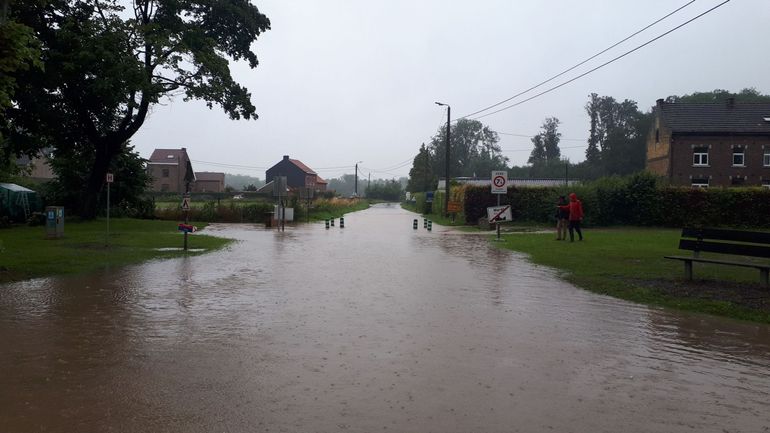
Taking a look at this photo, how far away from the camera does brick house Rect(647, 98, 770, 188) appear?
4569cm

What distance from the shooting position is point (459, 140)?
142 metres

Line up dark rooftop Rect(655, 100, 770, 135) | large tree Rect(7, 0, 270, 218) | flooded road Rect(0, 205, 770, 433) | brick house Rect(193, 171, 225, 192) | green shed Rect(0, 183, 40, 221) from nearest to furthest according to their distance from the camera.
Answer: flooded road Rect(0, 205, 770, 433) < large tree Rect(7, 0, 270, 218) < green shed Rect(0, 183, 40, 221) < dark rooftop Rect(655, 100, 770, 135) < brick house Rect(193, 171, 225, 192)

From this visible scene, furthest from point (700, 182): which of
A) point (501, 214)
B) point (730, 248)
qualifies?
point (730, 248)

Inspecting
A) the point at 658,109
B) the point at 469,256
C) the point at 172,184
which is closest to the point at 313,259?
the point at 469,256

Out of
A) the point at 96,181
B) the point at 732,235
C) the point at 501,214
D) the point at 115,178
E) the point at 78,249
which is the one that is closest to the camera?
the point at 732,235

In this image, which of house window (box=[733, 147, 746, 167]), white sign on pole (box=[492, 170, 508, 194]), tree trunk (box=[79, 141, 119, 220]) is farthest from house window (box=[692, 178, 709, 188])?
tree trunk (box=[79, 141, 119, 220])

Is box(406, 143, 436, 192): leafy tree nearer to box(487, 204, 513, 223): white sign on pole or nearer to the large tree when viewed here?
the large tree

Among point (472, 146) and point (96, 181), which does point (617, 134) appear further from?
point (96, 181)

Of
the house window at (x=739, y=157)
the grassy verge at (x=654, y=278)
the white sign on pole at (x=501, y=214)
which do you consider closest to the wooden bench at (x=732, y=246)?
the grassy verge at (x=654, y=278)

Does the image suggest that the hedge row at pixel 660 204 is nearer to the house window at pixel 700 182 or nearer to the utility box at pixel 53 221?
the house window at pixel 700 182

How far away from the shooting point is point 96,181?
29250 millimetres

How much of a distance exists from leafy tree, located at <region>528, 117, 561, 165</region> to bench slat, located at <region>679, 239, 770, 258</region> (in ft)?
400

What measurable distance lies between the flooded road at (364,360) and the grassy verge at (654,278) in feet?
2.53

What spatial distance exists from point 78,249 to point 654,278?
51.2 feet
